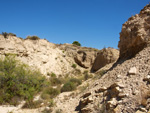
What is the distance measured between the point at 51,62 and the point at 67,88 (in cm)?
794

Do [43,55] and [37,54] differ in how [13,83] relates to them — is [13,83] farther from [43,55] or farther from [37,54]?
[43,55]

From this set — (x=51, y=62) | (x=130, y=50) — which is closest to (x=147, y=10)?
(x=130, y=50)

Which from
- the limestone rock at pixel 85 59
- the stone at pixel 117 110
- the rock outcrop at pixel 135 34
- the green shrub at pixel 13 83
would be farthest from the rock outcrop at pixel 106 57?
the stone at pixel 117 110

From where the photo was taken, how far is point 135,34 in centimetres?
672

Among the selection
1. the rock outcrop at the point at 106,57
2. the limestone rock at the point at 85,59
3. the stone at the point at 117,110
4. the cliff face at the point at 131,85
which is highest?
the limestone rock at the point at 85,59

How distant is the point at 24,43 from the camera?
1587 centimetres

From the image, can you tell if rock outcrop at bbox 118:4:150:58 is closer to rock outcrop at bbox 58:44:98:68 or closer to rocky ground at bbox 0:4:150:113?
rocky ground at bbox 0:4:150:113

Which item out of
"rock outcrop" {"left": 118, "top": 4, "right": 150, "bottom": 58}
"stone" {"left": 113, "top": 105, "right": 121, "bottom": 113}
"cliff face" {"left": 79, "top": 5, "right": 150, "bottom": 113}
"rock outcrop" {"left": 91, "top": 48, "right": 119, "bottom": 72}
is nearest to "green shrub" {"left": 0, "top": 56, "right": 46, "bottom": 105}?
"cliff face" {"left": 79, "top": 5, "right": 150, "bottom": 113}

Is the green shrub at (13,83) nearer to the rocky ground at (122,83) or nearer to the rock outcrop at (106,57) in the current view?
the rocky ground at (122,83)

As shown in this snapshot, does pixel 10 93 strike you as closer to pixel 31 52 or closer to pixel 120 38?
pixel 120 38

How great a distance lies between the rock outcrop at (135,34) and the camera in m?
6.44

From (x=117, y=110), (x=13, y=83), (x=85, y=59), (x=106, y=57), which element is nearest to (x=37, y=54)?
(x=85, y=59)

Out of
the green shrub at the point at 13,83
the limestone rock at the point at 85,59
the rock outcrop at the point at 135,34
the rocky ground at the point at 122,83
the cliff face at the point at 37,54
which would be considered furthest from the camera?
the limestone rock at the point at 85,59

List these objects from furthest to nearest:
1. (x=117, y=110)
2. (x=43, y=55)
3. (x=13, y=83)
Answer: (x=43, y=55) < (x=13, y=83) < (x=117, y=110)
